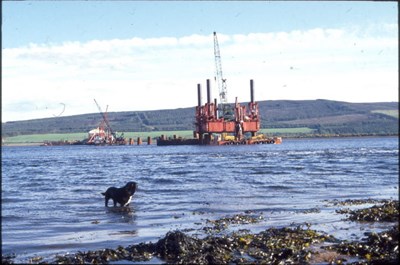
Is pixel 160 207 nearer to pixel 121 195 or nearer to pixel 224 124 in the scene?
pixel 121 195

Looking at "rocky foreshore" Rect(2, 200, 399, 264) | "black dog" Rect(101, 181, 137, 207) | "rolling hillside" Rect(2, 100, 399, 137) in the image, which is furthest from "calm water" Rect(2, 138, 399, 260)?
"rolling hillside" Rect(2, 100, 399, 137)

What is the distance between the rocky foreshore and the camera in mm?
8555

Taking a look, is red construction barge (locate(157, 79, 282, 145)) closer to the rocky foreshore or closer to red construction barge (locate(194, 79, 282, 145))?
red construction barge (locate(194, 79, 282, 145))

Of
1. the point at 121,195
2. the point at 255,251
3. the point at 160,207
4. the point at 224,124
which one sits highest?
the point at 224,124

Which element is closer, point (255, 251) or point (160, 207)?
point (255, 251)

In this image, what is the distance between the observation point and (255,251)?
918 cm

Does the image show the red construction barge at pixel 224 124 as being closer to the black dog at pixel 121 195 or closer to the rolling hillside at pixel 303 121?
the rolling hillside at pixel 303 121

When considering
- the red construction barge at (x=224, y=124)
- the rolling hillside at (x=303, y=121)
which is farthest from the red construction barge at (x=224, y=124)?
the rolling hillside at (x=303, y=121)

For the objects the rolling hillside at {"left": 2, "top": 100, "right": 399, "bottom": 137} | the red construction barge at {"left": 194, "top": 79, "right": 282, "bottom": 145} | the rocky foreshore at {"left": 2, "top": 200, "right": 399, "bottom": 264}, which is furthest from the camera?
the rolling hillside at {"left": 2, "top": 100, "right": 399, "bottom": 137}

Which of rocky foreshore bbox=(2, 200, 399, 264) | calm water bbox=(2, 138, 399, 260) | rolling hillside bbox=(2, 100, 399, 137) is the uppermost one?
rolling hillside bbox=(2, 100, 399, 137)

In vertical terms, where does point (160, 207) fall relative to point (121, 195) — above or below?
below

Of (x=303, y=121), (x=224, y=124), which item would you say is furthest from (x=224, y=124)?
(x=303, y=121)

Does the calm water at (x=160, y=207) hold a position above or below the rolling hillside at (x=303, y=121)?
below

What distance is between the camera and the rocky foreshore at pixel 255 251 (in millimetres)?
8555
